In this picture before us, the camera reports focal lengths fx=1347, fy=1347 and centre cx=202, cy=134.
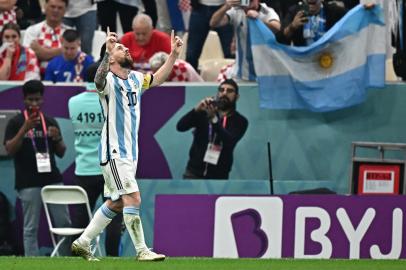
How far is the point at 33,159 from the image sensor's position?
17234 mm

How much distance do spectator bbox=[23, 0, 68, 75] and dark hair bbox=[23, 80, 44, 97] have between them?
1.69 meters

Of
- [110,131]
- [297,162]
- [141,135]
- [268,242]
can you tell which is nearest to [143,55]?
[141,135]

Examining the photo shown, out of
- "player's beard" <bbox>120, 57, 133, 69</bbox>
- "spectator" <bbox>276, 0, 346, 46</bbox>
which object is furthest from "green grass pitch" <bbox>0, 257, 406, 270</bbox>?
"spectator" <bbox>276, 0, 346, 46</bbox>

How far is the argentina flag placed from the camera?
58.1ft

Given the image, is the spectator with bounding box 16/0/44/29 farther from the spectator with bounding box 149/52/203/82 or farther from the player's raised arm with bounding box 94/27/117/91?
the player's raised arm with bounding box 94/27/117/91

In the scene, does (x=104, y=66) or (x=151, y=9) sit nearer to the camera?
(x=104, y=66)

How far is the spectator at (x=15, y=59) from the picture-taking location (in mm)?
17984

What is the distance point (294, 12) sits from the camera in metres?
18.0

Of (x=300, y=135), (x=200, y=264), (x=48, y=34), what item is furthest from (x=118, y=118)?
(x=48, y=34)

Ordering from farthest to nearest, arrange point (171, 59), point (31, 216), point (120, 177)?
point (31, 216)
point (171, 59)
point (120, 177)

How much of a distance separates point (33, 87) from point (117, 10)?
9.50ft

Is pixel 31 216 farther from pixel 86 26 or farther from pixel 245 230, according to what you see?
pixel 245 230

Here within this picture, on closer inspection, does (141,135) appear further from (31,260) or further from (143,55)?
(31,260)

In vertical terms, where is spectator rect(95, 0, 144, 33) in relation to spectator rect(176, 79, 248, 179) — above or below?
above
